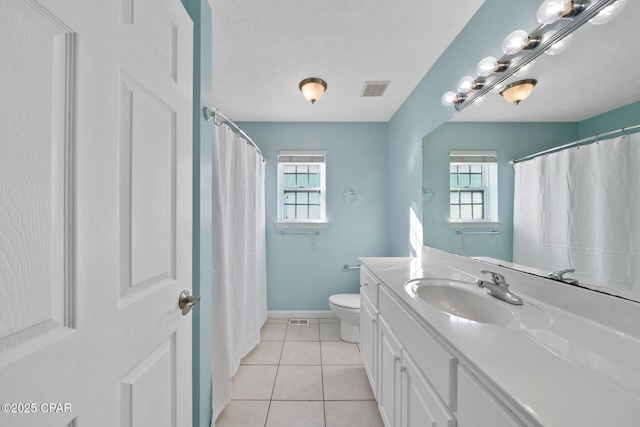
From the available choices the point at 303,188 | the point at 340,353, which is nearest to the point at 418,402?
the point at 340,353

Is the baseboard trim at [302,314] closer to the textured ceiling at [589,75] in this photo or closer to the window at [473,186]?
the window at [473,186]

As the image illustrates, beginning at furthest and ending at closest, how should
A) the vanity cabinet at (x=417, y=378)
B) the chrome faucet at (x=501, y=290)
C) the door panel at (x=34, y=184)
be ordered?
1. the chrome faucet at (x=501, y=290)
2. the vanity cabinet at (x=417, y=378)
3. the door panel at (x=34, y=184)

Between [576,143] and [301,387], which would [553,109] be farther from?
[301,387]

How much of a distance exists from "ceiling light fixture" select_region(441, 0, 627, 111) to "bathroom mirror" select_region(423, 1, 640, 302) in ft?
0.09

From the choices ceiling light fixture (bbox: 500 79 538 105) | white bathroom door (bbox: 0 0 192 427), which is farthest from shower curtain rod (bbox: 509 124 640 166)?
white bathroom door (bbox: 0 0 192 427)

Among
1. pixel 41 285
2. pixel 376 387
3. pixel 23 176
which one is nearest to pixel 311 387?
pixel 376 387

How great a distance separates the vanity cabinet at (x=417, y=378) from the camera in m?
0.64

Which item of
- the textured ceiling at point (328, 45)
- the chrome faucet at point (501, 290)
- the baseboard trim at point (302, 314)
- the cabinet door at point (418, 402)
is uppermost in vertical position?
the textured ceiling at point (328, 45)

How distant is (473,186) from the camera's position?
1494 millimetres

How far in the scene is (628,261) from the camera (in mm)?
821

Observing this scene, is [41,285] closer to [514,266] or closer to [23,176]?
[23,176]

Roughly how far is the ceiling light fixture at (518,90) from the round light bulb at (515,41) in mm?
142

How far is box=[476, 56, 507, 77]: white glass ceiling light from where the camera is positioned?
128cm

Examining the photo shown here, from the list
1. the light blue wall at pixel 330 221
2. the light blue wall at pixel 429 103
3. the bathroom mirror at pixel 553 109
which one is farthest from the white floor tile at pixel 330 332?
the bathroom mirror at pixel 553 109
